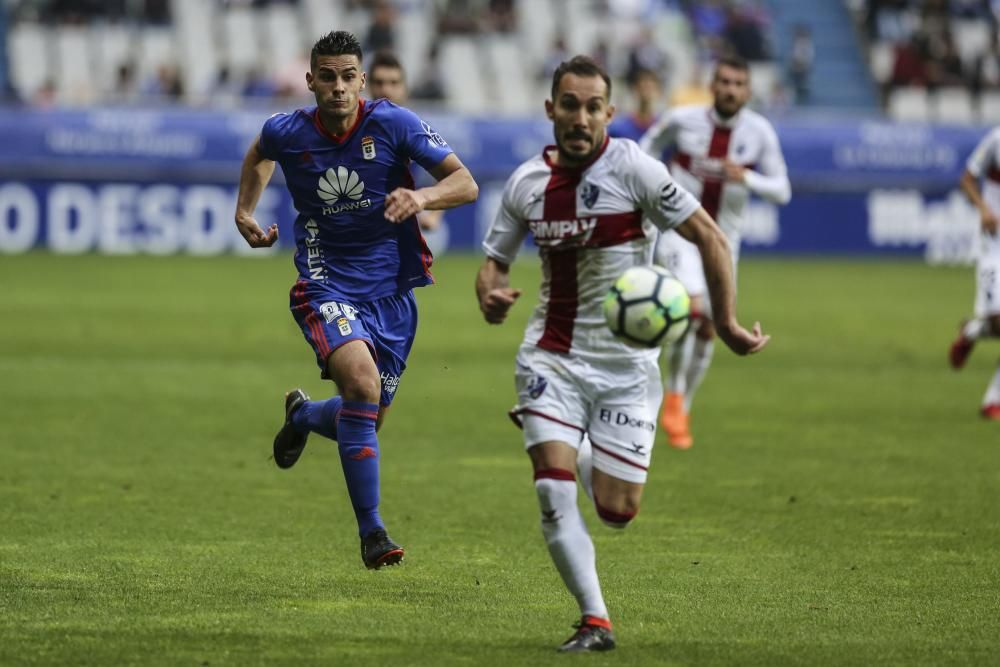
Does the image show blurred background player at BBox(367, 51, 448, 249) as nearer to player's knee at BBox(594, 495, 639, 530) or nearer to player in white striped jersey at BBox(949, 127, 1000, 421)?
player in white striped jersey at BBox(949, 127, 1000, 421)

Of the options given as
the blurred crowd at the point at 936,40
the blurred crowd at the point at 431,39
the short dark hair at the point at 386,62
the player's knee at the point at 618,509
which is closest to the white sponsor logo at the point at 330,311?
the player's knee at the point at 618,509

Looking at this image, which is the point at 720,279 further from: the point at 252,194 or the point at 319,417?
the point at 252,194

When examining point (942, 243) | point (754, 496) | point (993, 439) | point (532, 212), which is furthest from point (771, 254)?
point (532, 212)

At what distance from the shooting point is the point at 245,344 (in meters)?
18.4

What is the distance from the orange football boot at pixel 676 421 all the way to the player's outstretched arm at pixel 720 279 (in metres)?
5.78

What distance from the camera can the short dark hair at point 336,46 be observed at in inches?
313

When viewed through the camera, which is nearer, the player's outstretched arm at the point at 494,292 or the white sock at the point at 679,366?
A: the player's outstretched arm at the point at 494,292

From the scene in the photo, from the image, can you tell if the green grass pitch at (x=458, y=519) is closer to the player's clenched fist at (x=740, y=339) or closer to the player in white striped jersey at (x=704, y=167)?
the player in white striped jersey at (x=704, y=167)

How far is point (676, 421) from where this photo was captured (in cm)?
1260

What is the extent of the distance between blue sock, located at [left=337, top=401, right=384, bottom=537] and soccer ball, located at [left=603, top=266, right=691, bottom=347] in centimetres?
167

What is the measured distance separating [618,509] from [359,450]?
A: 144 cm

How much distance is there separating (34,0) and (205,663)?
90.0 feet

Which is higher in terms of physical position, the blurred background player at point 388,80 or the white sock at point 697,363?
the blurred background player at point 388,80

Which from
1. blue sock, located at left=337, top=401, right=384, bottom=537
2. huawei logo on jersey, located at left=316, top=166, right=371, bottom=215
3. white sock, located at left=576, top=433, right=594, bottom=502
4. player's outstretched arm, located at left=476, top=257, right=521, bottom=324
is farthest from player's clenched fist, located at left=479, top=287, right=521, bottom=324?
huawei logo on jersey, located at left=316, top=166, right=371, bottom=215
